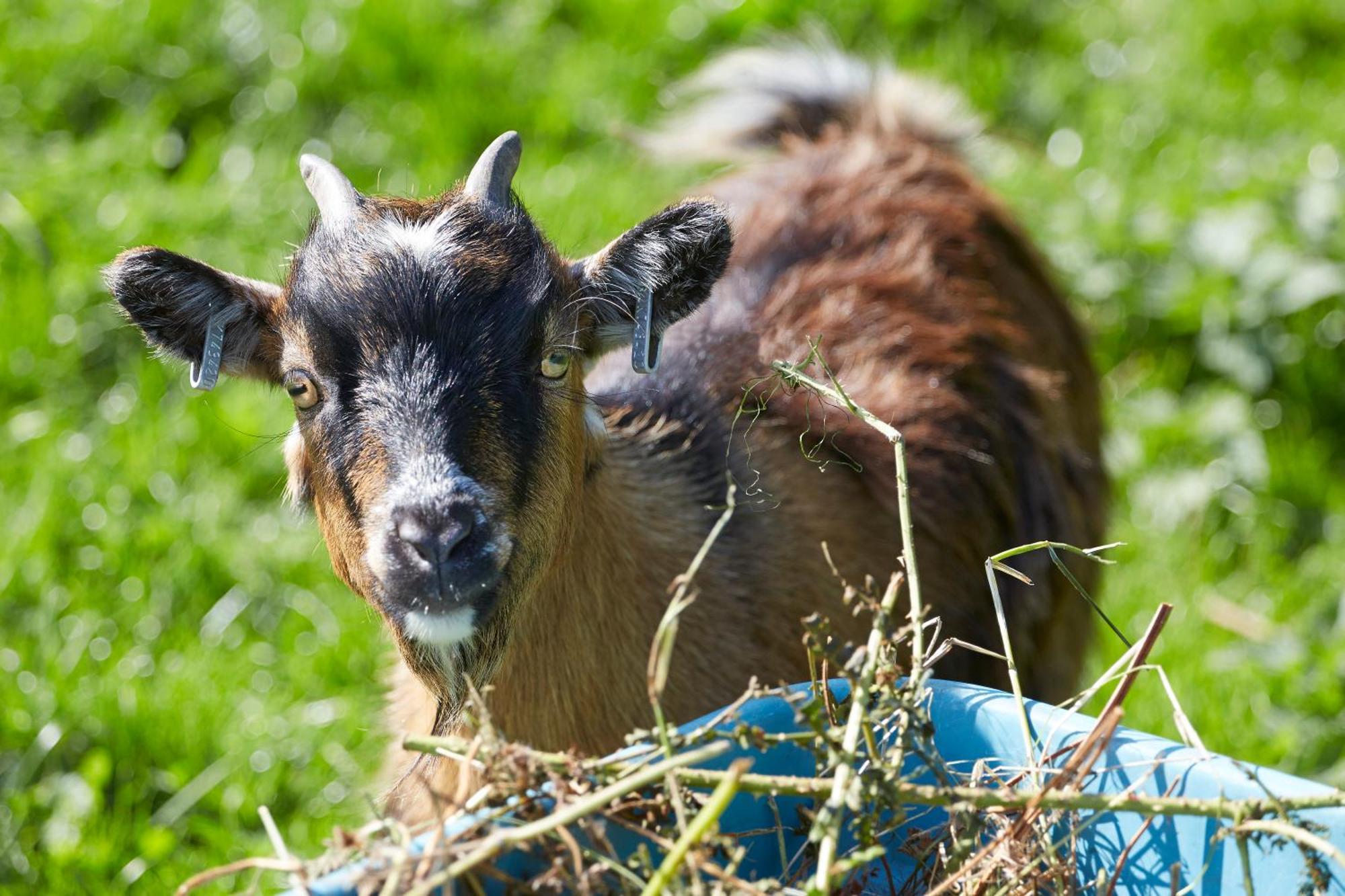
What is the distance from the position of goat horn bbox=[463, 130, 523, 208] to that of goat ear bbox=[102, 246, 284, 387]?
437mm

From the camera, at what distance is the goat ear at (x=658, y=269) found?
9.12 feet

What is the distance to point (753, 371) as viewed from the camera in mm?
3438

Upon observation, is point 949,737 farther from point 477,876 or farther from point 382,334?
point 382,334

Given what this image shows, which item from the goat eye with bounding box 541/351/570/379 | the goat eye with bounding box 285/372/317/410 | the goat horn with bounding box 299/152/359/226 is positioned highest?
the goat horn with bounding box 299/152/359/226

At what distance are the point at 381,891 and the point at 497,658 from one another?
2.93 feet

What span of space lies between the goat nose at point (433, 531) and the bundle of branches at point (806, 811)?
344 mm

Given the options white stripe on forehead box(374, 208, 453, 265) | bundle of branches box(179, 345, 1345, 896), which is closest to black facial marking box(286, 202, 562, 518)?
white stripe on forehead box(374, 208, 453, 265)

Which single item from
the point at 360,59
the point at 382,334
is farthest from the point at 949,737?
the point at 360,59

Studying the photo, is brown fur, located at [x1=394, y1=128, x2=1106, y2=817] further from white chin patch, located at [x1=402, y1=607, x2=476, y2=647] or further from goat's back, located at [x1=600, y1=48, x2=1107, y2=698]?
white chin patch, located at [x1=402, y1=607, x2=476, y2=647]

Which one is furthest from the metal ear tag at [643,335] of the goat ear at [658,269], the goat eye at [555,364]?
the goat eye at [555,364]

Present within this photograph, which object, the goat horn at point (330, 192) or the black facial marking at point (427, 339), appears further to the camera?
the goat horn at point (330, 192)

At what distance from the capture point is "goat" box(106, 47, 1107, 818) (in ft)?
8.34

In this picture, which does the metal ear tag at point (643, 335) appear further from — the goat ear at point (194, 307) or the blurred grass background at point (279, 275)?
the blurred grass background at point (279, 275)

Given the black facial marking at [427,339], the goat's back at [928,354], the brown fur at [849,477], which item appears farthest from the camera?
the goat's back at [928,354]
